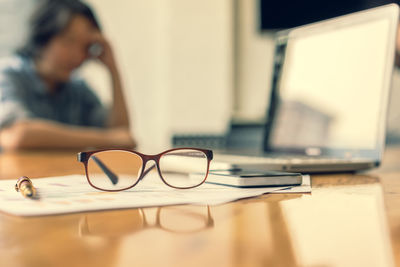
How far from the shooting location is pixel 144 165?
508 millimetres

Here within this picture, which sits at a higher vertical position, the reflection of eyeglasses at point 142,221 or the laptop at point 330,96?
the laptop at point 330,96

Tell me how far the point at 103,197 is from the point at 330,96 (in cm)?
58

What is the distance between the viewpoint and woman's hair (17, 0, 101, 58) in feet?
6.97

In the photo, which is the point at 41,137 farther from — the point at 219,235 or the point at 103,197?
the point at 219,235

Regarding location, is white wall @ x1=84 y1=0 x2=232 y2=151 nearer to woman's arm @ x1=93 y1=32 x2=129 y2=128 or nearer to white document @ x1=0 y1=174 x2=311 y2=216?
woman's arm @ x1=93 y1=32 x2=129 y2=128

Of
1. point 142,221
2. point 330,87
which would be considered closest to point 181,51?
point 330,87

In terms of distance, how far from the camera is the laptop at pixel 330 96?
2.46 ft

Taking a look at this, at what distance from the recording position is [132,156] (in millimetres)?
505

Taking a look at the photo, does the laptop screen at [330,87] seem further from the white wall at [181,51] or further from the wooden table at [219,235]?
the white wall at [181,51]

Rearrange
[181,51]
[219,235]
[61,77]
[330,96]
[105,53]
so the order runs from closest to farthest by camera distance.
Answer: [219,235] → [330,96] → [105,53] → [61,77] → [181,51]

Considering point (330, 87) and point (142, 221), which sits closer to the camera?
point (142, 221)

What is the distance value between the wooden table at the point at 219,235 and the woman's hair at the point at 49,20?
6.21 ft

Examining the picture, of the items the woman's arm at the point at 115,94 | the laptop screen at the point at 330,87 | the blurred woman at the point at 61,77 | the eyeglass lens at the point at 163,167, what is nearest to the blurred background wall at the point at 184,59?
the blurred woman at the point at 61,77

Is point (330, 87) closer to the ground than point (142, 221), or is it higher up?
higher up
